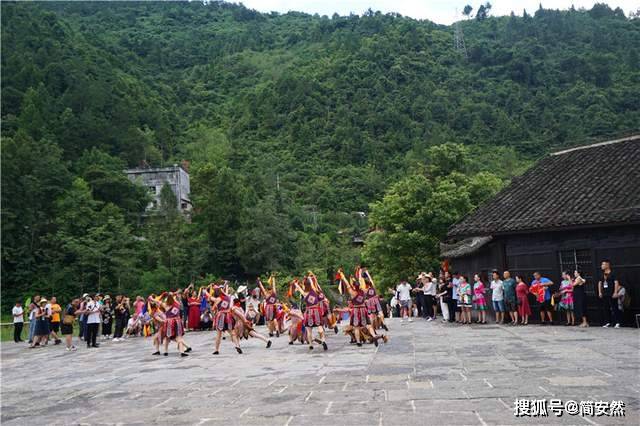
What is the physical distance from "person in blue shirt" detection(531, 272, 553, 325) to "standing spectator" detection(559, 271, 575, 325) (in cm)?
48

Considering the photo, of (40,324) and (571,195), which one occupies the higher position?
(571,195)

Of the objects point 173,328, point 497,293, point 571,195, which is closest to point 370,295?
point 173,328

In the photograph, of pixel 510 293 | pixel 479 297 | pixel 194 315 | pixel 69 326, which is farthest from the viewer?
pixel 194 315

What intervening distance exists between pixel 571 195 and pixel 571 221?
1976mm

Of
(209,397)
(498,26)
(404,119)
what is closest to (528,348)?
(209,397)

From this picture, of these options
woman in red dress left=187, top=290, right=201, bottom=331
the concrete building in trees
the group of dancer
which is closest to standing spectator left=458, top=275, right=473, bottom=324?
the group of dancer

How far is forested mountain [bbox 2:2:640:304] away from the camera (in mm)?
48906

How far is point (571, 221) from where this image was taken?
17.1 metres

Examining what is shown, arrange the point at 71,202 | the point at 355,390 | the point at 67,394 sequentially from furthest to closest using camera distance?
1. the point at 71,202
2. the point at 67,394
3. the point at 355,390

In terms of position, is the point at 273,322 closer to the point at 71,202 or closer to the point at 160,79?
the point at 71,202

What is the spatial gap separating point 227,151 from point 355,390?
106m

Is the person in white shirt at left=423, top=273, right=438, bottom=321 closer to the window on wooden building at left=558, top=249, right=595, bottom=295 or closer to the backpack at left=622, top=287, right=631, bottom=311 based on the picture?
the window on wooden building at left=558, top=249, right=595, bottom=295

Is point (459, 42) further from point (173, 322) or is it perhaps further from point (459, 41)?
point (173, 322)

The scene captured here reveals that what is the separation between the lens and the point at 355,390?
855cm
